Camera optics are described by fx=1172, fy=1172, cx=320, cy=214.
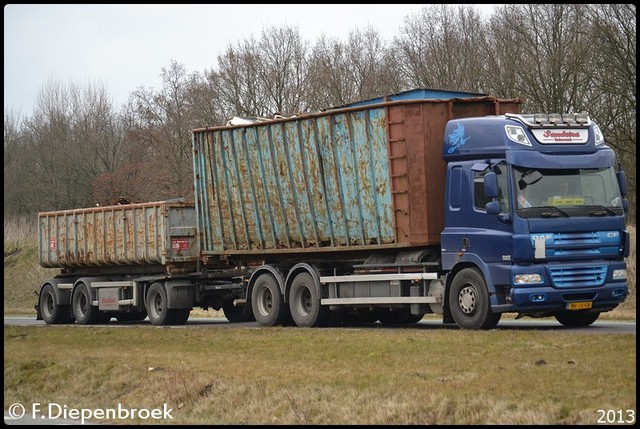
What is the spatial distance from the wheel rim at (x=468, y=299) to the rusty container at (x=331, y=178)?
131 centimetres

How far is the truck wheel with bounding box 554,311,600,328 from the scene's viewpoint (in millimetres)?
20516

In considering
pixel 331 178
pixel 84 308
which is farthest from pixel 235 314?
pixel 331 178

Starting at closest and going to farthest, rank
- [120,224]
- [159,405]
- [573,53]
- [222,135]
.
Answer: [159,405], [222,135], [120,224], [573,53]

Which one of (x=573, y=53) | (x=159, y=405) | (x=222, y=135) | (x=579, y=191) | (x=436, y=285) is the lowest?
(x=159, y=405)

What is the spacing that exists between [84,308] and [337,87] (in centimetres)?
2180

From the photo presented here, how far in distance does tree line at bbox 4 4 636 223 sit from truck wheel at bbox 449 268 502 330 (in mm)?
18158

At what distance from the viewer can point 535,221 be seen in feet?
61.6

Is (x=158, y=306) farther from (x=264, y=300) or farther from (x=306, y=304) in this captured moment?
(x=306, y=304)

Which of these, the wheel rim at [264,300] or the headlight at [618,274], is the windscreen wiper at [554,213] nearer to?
the headlight at [618,274]

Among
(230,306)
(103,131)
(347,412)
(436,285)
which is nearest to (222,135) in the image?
(230,306)

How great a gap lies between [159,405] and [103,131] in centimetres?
5276

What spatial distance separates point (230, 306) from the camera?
91.5 ft

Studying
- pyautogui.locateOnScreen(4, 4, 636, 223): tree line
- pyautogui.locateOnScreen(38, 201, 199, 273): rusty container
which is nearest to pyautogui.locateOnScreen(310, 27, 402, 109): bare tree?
pyautogui.locateOnScreen(4, 4, 636, 223): tree line

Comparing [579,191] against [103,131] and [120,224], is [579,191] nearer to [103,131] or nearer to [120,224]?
[120,224]
